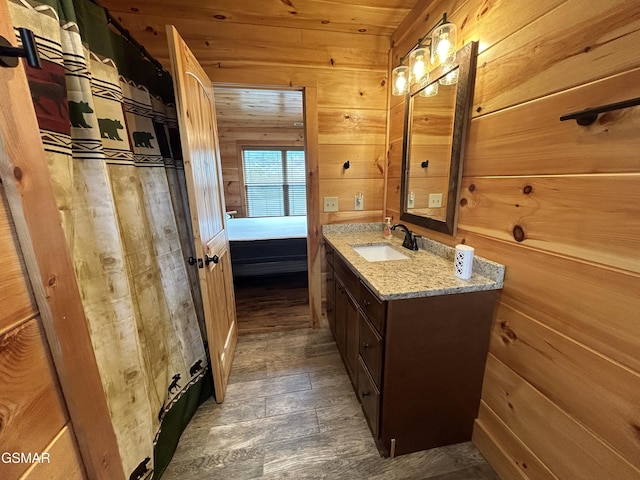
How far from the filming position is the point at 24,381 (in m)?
0.50

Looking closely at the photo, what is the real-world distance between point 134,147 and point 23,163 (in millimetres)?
832

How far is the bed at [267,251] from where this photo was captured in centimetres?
311

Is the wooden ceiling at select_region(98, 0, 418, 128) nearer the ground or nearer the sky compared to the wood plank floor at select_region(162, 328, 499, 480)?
nearer the sky

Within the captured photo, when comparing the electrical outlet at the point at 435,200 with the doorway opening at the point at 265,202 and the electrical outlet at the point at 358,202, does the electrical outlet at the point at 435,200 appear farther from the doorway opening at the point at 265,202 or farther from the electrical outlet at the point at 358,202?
the doorway opening at the point at 265,202

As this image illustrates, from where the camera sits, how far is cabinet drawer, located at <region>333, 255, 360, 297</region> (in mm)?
1458

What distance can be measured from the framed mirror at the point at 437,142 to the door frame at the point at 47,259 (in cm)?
152

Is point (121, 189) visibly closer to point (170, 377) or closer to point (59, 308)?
point (59, 308)

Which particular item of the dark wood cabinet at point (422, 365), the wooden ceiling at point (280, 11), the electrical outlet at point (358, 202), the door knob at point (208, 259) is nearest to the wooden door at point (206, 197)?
the door knob at point (208, 259)

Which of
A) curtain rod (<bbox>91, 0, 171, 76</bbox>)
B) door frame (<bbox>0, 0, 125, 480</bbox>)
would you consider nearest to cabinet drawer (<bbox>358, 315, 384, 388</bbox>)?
door frame (<bbox>0, 0, 125, 480</bbox>)

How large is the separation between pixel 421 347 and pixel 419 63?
1.57 m

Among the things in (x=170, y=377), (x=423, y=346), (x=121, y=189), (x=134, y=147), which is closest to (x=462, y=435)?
(x=423, y=346)

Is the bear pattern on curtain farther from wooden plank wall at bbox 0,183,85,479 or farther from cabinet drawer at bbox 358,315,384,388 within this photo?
cabinet drawer at bbox 358,315,384,388

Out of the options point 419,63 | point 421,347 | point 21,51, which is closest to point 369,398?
point 421,347

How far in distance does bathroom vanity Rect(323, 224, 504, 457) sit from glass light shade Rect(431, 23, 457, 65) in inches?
42.6
